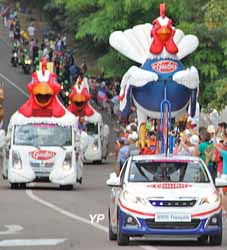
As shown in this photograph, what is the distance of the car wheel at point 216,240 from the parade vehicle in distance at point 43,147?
576 inches

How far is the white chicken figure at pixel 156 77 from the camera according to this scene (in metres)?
31.0

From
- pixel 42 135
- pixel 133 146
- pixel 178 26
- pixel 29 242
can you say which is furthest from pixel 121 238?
pixel 178 26

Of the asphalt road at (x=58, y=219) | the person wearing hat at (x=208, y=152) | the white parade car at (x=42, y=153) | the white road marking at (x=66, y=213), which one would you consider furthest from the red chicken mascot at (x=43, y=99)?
the person wearing hat at (x=208, y=152)

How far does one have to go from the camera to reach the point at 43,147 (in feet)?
109

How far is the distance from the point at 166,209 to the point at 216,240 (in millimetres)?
1008

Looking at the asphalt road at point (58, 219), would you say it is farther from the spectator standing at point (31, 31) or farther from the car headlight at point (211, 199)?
the spectator standing at point (31, 31)

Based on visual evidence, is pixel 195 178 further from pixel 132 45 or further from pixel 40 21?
pixel 40 21

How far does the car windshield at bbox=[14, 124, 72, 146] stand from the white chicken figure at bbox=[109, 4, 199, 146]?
2.12 m

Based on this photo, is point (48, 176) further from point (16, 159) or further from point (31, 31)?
point (31, 31)

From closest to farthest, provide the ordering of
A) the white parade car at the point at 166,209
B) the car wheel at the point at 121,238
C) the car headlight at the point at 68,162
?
1. the white parade car at the point at 166,209
2. the car wheel at the point at 121,238
3. the car headlight at the point at 68,162

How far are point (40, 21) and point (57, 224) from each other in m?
68.3

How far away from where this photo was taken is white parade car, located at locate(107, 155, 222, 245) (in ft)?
59.5

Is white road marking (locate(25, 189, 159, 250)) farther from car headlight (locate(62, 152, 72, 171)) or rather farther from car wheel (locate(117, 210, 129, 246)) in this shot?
car headlight (locate(62, 152, 72, 171))

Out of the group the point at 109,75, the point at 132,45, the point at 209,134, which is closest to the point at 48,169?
the point at 132,45
